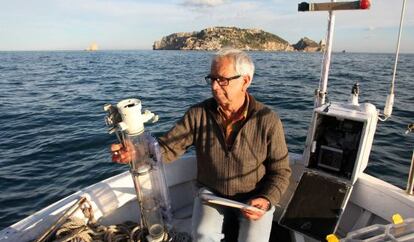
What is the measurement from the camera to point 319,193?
10.7 feet

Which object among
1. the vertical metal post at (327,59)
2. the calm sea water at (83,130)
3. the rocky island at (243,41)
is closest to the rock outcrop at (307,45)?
the rocky island at (243,41)

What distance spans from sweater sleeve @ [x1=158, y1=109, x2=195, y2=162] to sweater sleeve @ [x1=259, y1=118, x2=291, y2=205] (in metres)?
0.67

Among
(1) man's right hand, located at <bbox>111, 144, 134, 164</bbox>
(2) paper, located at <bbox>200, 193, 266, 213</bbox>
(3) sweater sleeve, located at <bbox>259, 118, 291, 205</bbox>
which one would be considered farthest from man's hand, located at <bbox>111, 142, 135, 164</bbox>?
(3) sweater sleeve, located at <bbox>259, 118, 291, 205</bbox>

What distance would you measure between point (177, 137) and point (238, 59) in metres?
0.82

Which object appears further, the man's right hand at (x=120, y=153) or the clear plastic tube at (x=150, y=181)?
the clear plastic tube at (x=150, y=181)

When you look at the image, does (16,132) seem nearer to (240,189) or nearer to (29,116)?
(29,116)

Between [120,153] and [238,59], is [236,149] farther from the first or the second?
[120,153]

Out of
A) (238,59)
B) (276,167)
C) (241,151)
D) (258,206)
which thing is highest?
(238,59)

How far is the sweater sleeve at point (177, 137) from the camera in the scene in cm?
265

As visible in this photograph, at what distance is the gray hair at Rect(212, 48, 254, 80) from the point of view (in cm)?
235

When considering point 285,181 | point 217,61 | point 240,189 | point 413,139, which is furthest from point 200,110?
point 413,139

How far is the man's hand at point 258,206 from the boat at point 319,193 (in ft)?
2.81

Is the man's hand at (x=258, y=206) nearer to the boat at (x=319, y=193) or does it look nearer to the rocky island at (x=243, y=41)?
the boat at (x=319, y=193)

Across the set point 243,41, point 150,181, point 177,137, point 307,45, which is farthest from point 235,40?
point 150,181
